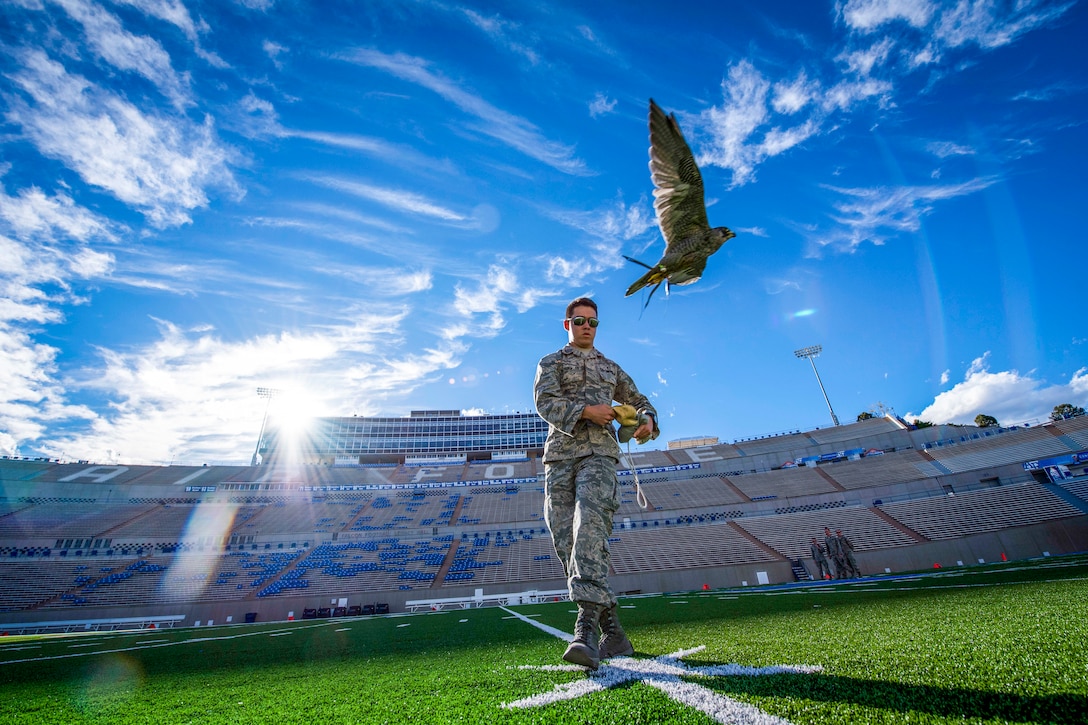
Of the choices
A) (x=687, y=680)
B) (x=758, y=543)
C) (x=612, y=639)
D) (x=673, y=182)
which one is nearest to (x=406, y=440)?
(x=758, y=543)

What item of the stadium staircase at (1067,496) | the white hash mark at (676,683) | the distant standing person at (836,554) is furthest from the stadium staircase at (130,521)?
the stadium staircase at (1067,496)

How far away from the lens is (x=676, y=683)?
77.1 inches

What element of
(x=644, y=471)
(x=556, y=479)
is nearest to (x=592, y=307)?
(x=556, y=479)

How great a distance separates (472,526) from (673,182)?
3427 cm

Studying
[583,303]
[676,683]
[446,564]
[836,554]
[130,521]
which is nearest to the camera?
[676,683]

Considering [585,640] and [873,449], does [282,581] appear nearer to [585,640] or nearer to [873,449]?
[585,640]

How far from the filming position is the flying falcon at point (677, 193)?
446 centimetres

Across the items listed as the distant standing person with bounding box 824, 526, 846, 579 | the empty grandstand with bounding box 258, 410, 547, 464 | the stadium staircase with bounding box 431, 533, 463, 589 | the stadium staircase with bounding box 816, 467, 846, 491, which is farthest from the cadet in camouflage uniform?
the empty grandstand with bounding box 258, 410, 547, 464

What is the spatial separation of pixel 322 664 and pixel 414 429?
58856 mm

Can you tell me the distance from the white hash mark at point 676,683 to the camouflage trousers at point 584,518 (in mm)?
392

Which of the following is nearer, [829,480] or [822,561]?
[822,561]

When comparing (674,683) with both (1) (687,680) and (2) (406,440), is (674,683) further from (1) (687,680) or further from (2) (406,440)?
(2) (406,440)

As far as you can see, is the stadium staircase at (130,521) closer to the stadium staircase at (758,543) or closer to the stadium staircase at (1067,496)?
the stadium staircase at (758,543)

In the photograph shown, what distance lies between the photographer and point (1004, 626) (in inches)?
107
